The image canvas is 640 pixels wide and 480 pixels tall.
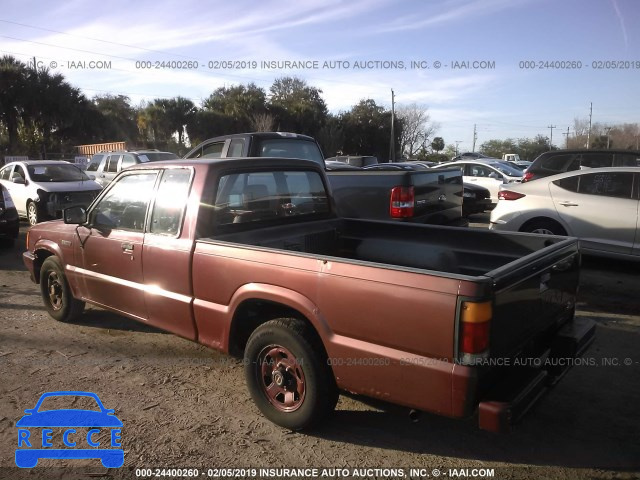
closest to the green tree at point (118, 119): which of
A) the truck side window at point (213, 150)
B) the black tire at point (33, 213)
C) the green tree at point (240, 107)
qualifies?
the green tree at point (240, 107)

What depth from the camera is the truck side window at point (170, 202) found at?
12.9 ft

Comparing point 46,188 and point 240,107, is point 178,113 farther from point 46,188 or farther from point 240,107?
point 46,188

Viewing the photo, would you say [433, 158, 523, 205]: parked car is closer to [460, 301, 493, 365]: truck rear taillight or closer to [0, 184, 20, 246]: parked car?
[0, 184, 20, 246]: parked car

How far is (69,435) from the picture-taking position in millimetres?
3391

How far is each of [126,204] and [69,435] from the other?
2.03 metres

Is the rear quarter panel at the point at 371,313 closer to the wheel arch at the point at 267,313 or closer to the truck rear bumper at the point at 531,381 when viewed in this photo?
the wheel arch at the point at 267,313

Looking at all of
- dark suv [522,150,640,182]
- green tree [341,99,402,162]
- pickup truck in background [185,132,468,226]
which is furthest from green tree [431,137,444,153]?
pickup truck in background [185,132,468,226]

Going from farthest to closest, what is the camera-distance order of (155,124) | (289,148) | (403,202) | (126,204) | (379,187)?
(155,124)
(289,148)
(379,187)
(403,202)
(126,204)

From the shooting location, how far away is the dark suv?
9.78m

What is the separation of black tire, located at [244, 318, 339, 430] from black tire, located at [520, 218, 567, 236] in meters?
5.56

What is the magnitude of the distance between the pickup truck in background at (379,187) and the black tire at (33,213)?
18.8ft

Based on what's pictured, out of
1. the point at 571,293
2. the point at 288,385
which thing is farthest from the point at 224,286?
the point at 571,293

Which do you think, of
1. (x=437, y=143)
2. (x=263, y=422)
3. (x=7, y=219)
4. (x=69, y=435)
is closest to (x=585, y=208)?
(x=263, y=422)

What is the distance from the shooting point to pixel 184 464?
3053 mm
